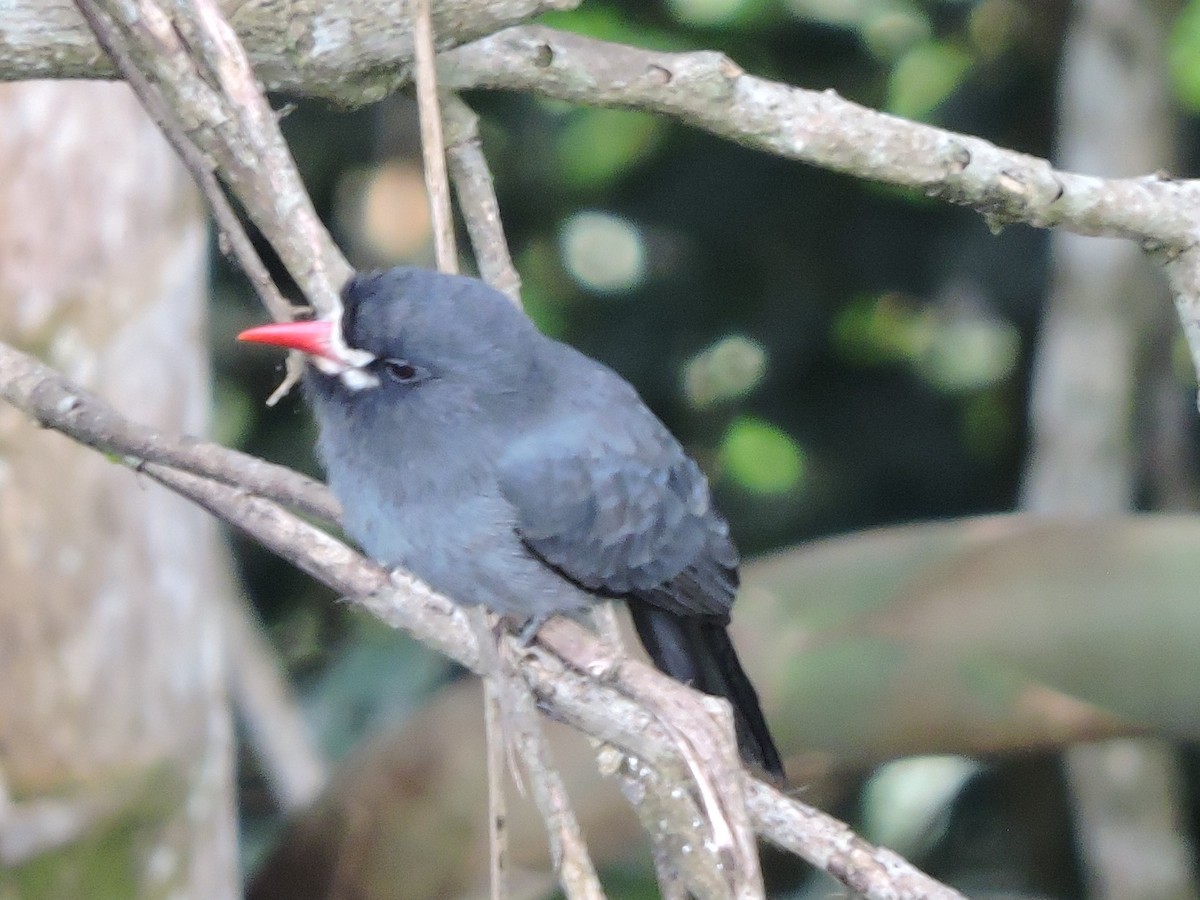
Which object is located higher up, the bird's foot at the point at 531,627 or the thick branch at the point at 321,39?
the thick branch at the point at 321,39

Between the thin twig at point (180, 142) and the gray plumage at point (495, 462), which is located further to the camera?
the gray plumage at point (495, 462)

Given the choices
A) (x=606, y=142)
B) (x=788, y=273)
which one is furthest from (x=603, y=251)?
(x=788, y=273)

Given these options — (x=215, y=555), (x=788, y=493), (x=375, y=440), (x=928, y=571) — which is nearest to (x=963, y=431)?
(x=788, y=493)

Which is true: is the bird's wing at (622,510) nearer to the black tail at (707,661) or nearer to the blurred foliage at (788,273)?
the black tail at (707,661)

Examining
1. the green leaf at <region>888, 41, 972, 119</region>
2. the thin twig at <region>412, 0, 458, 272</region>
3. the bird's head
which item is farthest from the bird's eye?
the green leaf at <region>888, 41, 972, 119</region>

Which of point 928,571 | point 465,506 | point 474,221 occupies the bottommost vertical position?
point 928,571

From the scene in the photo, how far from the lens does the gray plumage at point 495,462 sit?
2252mm

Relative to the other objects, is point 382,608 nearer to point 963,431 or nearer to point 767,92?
point 767,92

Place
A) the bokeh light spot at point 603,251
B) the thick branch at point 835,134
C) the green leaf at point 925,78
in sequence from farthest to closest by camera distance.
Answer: the bokeh light spot at point 603,251, the green leaf at point 925,78, the thick branch at point 835,134

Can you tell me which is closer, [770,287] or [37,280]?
[37,280]

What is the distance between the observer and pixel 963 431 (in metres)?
4.34

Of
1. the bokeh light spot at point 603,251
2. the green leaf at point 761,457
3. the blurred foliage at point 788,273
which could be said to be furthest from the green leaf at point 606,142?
the green leaf at point 761,457

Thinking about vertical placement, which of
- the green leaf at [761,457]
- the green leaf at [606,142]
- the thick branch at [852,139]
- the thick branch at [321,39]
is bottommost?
the green leaf at [761,457]

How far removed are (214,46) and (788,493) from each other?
268 centimetres
